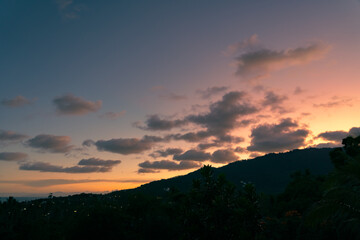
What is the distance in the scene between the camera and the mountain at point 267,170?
162475 millimetres

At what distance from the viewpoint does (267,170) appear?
174875mm

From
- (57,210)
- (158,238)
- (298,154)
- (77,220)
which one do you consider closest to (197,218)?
(77,220)

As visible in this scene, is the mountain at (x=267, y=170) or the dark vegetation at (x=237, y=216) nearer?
the dark vegetation at (x=237, y=216)

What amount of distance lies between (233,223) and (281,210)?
45.4 meters

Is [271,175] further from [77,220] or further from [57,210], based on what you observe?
[77,220]

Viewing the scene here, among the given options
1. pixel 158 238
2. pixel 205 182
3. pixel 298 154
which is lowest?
pixel 158 238

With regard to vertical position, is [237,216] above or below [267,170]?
below

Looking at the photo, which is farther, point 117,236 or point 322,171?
point 322,171

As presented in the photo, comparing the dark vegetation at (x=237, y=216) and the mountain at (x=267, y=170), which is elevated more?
the mountain at (x=267, y=170)

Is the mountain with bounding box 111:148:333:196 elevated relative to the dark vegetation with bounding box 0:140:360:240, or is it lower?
elevated

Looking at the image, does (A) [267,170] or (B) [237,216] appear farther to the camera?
(A) [267,170]

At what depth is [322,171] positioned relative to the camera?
157 m

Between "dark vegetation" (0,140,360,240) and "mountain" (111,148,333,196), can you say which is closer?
"dark vegetation" (0,140,360,240)

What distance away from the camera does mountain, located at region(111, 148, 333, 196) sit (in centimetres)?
16248
